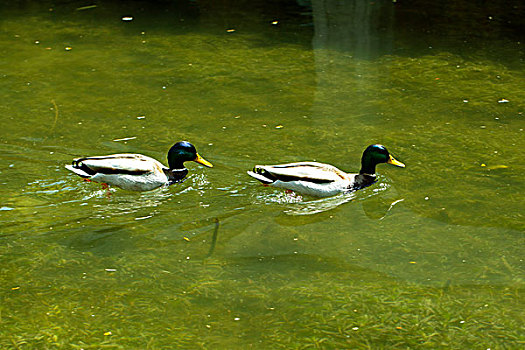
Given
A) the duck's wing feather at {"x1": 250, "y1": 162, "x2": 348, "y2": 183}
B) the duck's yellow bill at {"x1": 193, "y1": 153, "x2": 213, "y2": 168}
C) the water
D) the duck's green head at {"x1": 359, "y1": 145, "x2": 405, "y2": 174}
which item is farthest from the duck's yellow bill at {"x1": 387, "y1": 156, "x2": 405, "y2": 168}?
the duck's yellow bill at {"x1": 193, "y1": 153, "x2": 213, "y2": 168}

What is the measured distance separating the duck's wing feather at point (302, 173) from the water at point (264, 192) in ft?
0.70

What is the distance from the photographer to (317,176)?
6480mm

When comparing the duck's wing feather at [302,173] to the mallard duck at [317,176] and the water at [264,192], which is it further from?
the water at [264,192]

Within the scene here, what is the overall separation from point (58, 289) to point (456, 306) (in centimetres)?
268

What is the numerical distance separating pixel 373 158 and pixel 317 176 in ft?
1.91

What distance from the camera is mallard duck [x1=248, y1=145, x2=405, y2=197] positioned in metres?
6.50

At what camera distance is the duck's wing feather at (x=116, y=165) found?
6.57m

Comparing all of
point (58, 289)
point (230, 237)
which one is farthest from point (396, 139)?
point (58, 289)

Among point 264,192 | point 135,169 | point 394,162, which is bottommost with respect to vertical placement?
point 264,192

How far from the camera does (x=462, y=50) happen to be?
33.4 ft

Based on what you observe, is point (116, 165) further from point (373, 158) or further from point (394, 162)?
point (394, 162)

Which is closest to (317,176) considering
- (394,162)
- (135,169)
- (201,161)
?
(394,162)

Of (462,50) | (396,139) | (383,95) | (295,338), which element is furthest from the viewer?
(462,50)

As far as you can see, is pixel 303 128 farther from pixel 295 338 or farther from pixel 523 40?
pixel 523 40
